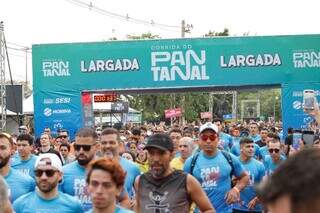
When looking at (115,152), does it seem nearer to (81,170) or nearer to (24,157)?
(81,170)

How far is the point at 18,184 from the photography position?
7.19 m

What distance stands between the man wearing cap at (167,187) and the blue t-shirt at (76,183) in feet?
3.68

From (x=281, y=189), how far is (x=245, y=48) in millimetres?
17496

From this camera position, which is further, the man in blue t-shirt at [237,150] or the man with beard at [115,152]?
the man in blue t-shirt at [237,150]

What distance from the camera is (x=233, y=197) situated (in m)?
7.43

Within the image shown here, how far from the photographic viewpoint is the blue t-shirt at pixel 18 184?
7.10 meters

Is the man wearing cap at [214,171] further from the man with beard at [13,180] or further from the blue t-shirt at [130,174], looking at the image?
the man with beard at [13,180]

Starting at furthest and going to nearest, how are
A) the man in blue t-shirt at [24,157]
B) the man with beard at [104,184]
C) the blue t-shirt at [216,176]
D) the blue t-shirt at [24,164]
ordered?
the man in blue t-shirt at [24,157]
the blue t-shirt at [24,164]
the blue t-shirt at [216,176]
the man with beard at [104,184]

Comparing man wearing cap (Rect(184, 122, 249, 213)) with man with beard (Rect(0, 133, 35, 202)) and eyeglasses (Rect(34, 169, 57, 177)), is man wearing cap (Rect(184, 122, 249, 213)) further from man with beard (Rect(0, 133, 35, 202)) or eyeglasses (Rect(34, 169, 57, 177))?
eyeglasses (Rect(34, 169, 57, 177))

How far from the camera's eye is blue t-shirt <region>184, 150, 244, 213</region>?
782 centimetres

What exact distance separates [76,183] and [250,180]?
3.51m

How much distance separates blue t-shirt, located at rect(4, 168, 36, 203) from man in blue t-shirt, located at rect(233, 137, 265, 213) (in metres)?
3.42

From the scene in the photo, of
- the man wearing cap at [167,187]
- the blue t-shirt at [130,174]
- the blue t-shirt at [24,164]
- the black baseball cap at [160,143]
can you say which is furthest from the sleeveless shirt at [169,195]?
the blue t-shirt at [24,164]

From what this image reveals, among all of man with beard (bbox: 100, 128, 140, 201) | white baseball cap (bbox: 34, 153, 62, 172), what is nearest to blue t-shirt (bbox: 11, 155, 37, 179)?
man with beard (bbox: 100, 128, 140, 201)
